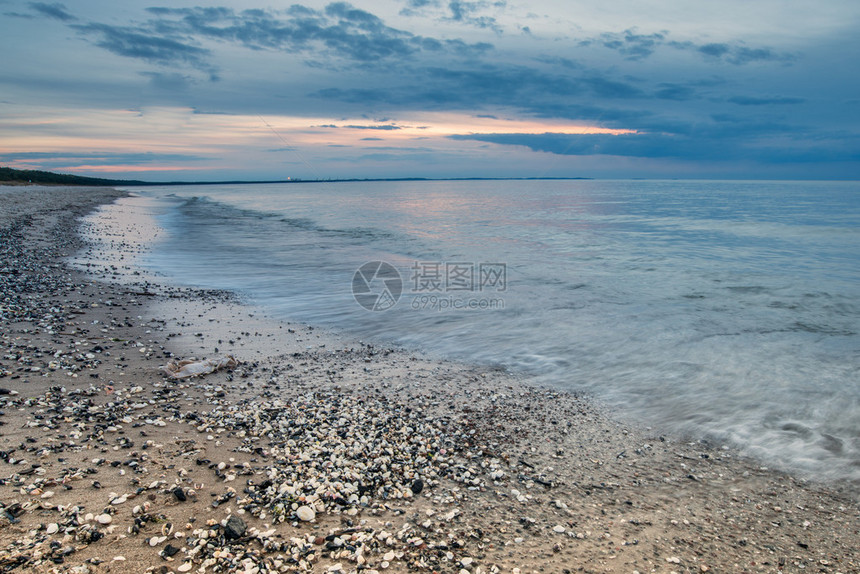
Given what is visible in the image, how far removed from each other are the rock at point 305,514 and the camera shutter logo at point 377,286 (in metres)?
8.78

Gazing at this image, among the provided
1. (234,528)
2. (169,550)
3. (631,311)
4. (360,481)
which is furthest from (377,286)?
(169,550)

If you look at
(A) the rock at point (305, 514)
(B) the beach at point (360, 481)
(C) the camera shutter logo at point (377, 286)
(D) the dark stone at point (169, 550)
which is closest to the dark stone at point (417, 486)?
(B) the beach at point (360, 481)

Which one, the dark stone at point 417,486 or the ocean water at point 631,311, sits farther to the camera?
the ocean water at point 631,311

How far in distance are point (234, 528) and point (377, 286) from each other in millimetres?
12471

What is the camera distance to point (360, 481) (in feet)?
15.0

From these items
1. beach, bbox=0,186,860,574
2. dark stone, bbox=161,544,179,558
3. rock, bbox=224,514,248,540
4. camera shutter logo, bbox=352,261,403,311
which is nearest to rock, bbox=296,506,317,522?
beach, bbox=0,186,860,574

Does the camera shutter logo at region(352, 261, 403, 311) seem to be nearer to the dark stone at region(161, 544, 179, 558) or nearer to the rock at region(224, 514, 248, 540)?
the rock at region(224, 514, 248, 540)

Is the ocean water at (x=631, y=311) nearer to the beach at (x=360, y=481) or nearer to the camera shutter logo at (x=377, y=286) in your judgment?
the camera shutter logo at (x=377, y=286)

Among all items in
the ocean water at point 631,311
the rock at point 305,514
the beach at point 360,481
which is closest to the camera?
the beach at point 360,481

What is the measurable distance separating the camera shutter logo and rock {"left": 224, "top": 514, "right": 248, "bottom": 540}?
901 centimetres

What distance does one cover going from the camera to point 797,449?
19.7 feet

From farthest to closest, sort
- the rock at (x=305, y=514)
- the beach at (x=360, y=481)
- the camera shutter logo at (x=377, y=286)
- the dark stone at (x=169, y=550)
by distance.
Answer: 1. the camera shutter logo at (x=377, y=286)
2. the rock at (x=305, y=514)
3. the beach at (x=360, y=481)
4. the dark stone at (x=169, y=550)

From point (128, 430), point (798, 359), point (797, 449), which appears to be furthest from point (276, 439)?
point (798, 359)

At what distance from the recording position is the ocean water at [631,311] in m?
7.14
